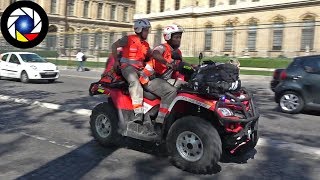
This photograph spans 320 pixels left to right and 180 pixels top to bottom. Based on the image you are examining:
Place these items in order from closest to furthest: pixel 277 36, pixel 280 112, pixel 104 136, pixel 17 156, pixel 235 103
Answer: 1. pixel 235 103
2. pixel 17 156
3. pixel 104 136
4. pixel 280 112
5. pixel 277 36

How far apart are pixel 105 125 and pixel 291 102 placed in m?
6.14

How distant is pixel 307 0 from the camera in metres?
44.9

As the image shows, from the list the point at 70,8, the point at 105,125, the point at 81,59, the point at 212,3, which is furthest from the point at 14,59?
the point at 70,8

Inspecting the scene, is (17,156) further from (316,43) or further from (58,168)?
(316,43)

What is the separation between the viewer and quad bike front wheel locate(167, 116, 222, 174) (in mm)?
4723

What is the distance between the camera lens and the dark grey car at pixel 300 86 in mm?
10094

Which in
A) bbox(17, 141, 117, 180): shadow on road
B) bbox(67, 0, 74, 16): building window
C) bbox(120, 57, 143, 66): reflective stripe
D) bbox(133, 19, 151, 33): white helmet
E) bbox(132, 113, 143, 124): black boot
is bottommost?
bbox(17, 141, 117, 180): shadow on road

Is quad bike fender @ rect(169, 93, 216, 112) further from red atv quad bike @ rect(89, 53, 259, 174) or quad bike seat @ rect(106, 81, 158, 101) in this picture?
quad bike seat @ rect(106, 81, 158, 101)

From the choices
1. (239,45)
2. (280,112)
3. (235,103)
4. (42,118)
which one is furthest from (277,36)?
(235,103)

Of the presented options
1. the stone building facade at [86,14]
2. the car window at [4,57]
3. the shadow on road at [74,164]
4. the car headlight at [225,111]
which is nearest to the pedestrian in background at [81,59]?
the car window at [4,57]

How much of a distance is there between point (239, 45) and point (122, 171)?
2950cm

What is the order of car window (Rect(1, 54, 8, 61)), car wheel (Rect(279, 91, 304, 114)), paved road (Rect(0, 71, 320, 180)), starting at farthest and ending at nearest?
1. car window (Rect(1, 54, 8, 61))
2. car wheel (Rect(279, 91, 304, 114))
3. paved road (Rect(0, 71, 320, 180))

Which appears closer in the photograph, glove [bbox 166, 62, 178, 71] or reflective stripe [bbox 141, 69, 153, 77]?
glove [bbox 166, 62, 178, 71]

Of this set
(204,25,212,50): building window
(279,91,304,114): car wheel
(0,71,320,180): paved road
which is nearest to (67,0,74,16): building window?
(204,25,212,50): building window
